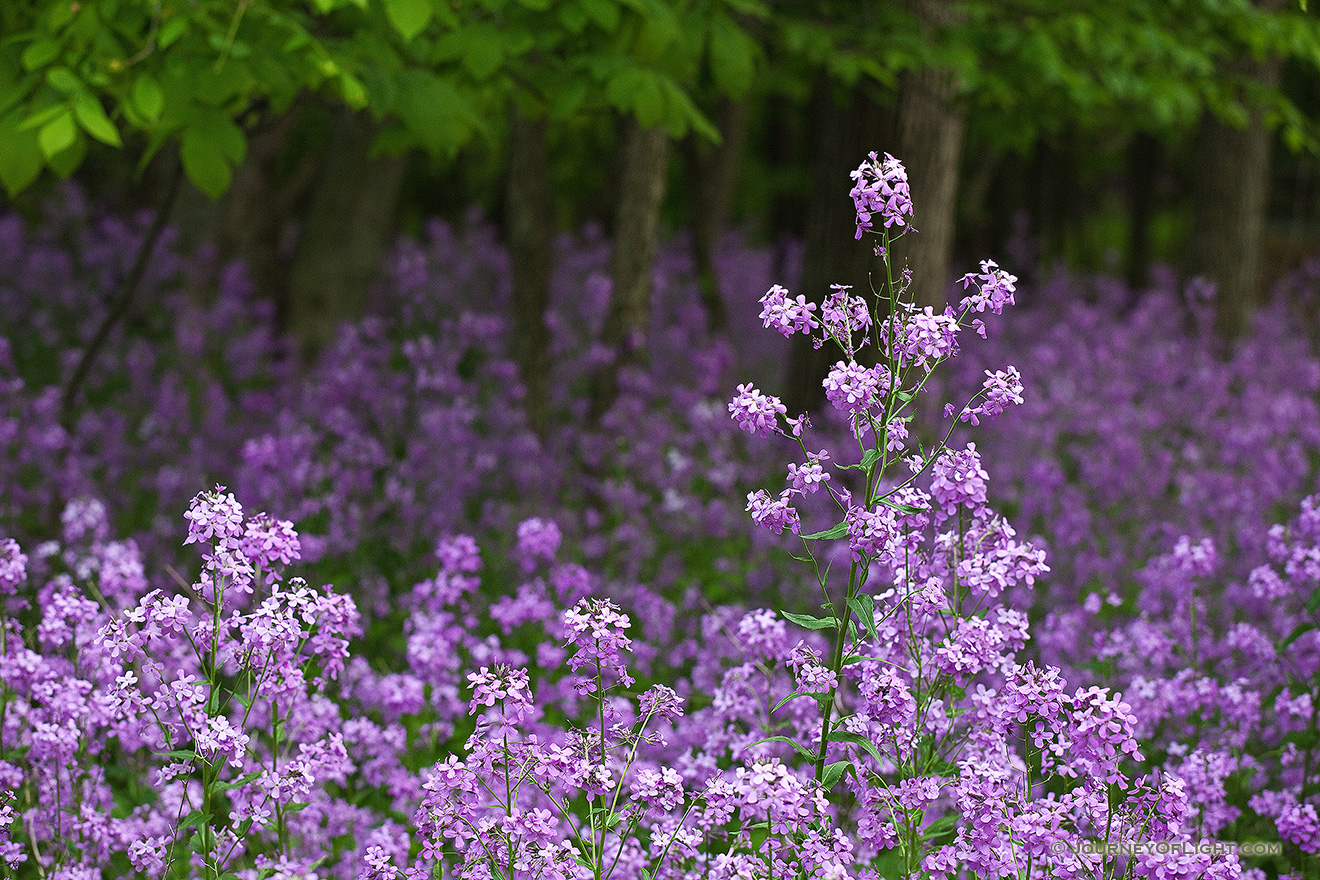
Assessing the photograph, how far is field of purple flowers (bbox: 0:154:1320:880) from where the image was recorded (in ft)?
8.23

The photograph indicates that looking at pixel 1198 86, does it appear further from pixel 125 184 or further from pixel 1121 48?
pixel 125 184

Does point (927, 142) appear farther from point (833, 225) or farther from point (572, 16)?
point (572, 16)

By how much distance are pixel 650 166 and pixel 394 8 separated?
10.8 feet

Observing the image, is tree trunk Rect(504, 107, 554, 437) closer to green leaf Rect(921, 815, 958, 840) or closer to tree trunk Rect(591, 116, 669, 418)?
tree trunk Rect(591, 116, 669, 418)

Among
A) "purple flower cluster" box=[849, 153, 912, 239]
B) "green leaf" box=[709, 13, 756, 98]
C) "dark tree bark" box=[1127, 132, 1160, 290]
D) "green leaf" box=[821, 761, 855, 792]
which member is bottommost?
"green leaf" box=[821, 761, 855, 792]

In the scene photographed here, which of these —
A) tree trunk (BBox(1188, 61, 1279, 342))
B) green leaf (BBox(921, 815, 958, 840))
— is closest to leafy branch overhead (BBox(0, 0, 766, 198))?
green leaf (BBox(921, 815, 958, 840))

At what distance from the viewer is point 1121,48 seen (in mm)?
6375

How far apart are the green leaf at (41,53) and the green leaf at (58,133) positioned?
37 centimetres

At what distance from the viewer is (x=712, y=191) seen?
1170cm

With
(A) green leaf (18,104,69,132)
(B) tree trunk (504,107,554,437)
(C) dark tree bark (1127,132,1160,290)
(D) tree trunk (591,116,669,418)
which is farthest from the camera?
(C) dark tree bark (1127,132,1160,290)

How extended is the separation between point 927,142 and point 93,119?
13.5ft

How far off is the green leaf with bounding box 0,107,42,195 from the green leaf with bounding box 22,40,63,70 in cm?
20

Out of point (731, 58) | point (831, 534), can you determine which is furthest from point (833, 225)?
point (831, 534)

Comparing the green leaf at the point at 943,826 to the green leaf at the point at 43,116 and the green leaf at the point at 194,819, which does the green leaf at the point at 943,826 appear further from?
the green leaf at the point at 43,116
